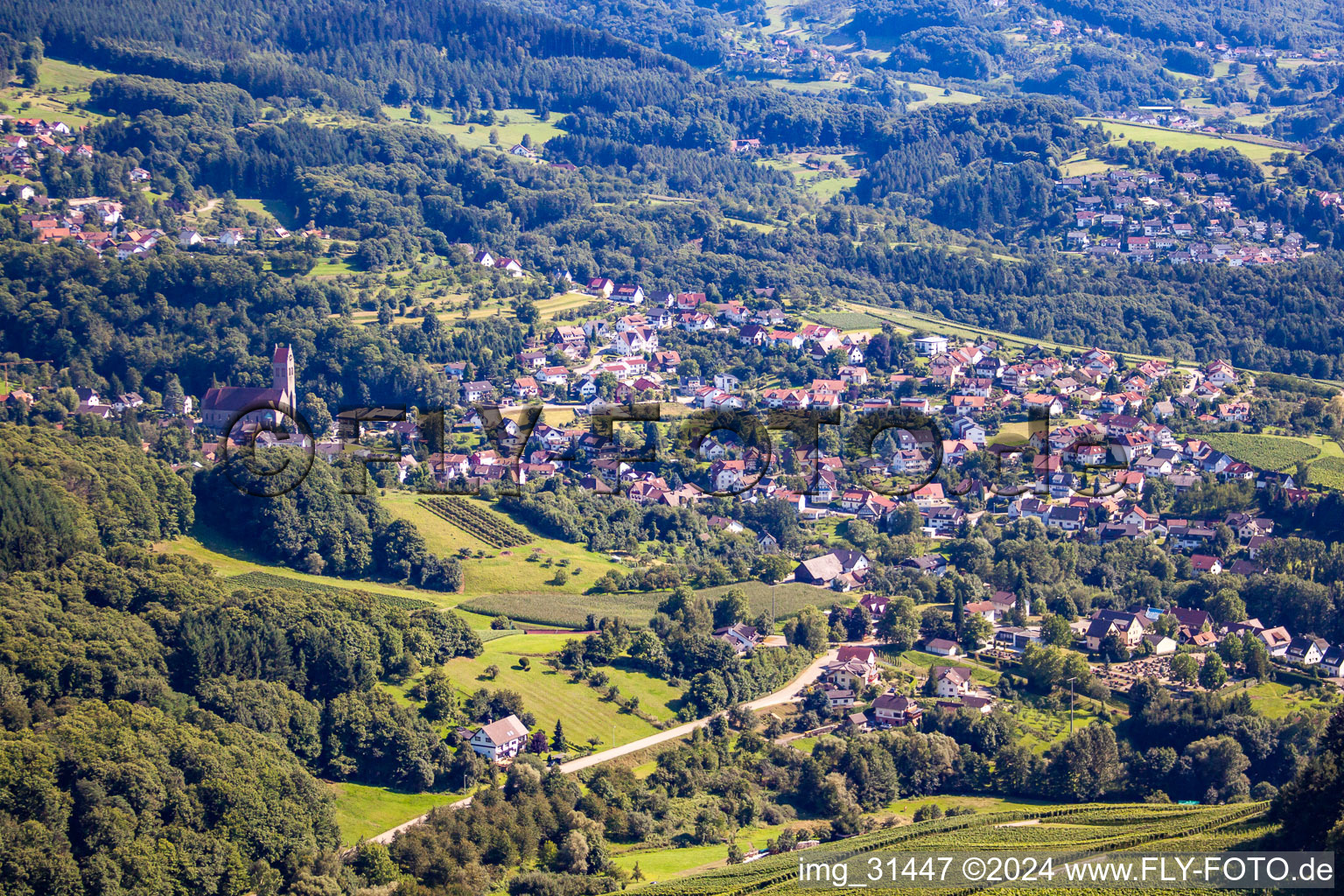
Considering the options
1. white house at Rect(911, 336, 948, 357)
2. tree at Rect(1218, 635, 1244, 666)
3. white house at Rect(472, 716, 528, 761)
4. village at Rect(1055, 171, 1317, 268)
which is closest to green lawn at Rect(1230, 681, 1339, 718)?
tree at Rect(1218, 635, 1244, 666)

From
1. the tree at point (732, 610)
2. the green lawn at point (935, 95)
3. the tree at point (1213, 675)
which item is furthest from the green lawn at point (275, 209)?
the green lawn at point (935, 95)

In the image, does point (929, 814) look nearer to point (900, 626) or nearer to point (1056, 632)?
point (900, 626)

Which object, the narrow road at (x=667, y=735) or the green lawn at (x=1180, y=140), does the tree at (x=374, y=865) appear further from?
the green lawn at (x=1180, y=140)

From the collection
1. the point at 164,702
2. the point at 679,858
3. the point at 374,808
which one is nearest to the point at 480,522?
the point at 374,808

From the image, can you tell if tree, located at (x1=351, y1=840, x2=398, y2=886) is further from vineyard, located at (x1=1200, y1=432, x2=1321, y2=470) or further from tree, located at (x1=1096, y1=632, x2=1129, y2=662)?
vineyard, located at (x1=1200, y1=432, x2=1321, y2=470)

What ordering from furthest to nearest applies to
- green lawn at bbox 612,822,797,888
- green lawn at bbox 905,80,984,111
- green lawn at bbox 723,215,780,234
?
green lawn at bbox 905,80,984,111, green lawn at bbox 723,215,780,234, green lawn at bbox 612,822,797,888

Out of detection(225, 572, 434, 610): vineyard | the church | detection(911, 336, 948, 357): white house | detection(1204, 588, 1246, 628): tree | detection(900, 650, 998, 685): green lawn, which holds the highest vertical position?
detection(911, 336, 948, 357): white house

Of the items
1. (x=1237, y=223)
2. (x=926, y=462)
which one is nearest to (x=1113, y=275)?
(x=1237, y=223)
